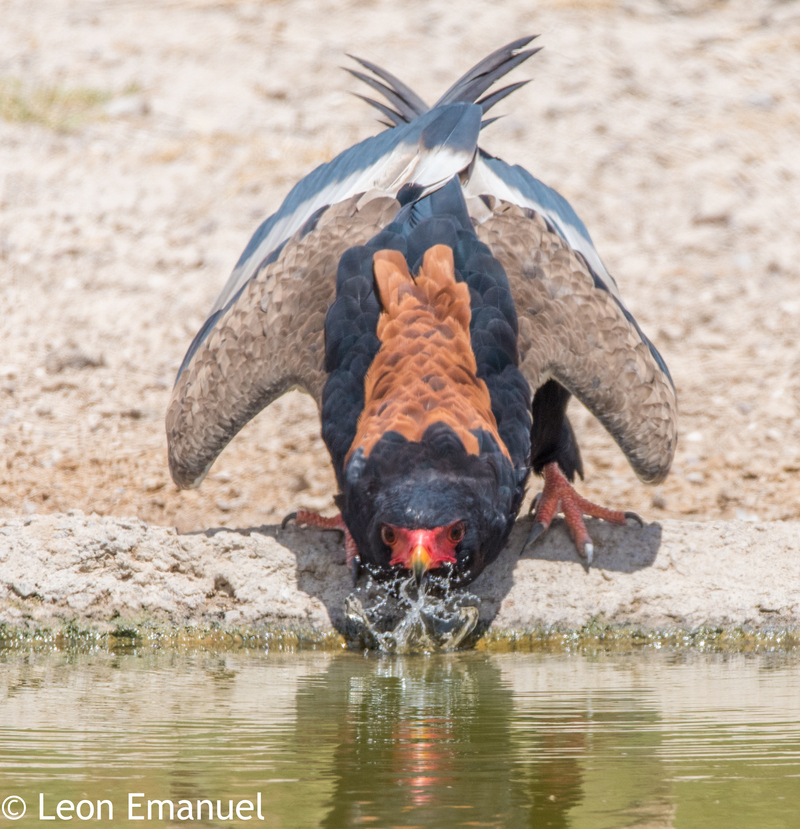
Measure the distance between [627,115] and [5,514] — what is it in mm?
7231

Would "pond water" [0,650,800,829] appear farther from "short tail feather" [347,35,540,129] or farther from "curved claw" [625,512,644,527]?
"short tail feather" [347,35,540,129]

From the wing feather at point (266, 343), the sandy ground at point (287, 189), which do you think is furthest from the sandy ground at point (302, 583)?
the sandy ground at point (287, 189)

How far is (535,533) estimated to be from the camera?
17.6 ft

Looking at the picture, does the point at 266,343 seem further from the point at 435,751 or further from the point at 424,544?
the point at 435,751

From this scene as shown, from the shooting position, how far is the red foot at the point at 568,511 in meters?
5.29

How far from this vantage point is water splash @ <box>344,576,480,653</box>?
4.68 m

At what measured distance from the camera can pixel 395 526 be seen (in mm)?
4238

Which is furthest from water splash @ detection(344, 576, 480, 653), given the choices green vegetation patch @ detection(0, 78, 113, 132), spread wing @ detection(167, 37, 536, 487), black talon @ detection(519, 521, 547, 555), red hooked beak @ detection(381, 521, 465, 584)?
green vegetation patch @ detection(0, 78, 113, 132)

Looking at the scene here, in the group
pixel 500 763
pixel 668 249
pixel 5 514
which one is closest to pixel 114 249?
pixel 5 514

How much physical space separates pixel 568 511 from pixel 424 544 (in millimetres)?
1426

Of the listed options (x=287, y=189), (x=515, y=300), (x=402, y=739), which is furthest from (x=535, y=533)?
(x=287, y=189)

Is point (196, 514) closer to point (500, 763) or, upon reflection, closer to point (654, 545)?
point (654, 545)

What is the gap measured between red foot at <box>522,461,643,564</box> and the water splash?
1.99 feet

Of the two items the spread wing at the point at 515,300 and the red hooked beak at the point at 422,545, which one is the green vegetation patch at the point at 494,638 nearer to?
the red hooked beak at the point at 422,545
